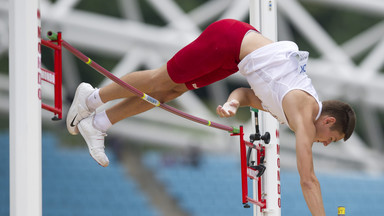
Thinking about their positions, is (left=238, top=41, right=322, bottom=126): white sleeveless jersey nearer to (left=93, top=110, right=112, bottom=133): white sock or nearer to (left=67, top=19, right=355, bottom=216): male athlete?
(left=67, top=19, right=355, bottom=216): male athlete

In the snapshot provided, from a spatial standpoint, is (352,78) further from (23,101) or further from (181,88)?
(23,101)

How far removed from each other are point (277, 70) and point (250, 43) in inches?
8.1

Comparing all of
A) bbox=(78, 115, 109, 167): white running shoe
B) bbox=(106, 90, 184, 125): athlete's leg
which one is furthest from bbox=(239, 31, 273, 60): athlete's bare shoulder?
bbox=(78, 115, 109, 167): white running shoe

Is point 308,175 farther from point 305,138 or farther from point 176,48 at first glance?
point 176,48

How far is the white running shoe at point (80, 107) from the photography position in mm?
3926

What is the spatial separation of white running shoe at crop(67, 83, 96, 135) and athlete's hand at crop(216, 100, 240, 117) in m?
0.98

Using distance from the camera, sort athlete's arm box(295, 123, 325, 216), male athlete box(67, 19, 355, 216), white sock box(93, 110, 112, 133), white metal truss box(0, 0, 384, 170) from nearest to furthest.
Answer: athlete's arm box(295, 123, 325, 216) → male athlete box(67, 19, 355, 216) → white sock box(93, 110, 112, 133) → white metal truss box(0, 0, 384, 170)

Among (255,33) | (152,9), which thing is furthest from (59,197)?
(152,9)

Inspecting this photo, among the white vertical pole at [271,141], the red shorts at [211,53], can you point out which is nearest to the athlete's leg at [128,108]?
the red shorts at [211,53]

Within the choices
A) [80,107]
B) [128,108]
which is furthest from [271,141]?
[80,107]

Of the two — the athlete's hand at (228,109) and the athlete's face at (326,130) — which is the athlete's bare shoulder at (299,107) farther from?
the athlete's hand at (228,109)

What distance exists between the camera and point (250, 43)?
3.42m

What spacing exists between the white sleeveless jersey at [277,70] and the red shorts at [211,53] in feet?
0.32

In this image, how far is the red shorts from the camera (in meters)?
3.45
